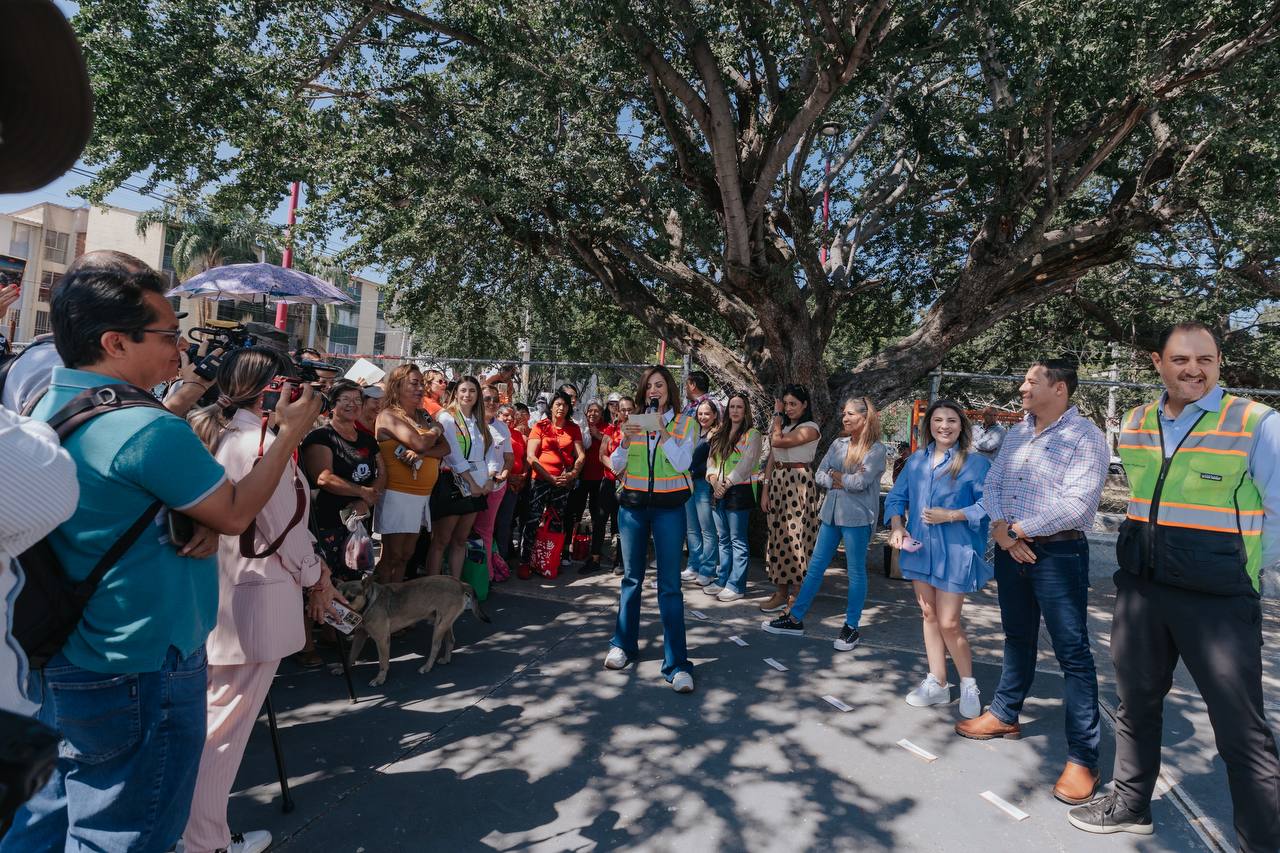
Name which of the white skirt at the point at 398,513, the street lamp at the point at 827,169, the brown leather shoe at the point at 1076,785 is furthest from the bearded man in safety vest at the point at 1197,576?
the street lamp at the point at 827,169

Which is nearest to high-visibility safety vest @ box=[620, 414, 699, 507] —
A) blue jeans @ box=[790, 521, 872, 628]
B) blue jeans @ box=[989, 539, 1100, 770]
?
blue jeans @ box=[790, 521, 872, 628]

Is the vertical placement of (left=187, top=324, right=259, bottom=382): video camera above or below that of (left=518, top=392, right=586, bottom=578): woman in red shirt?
above

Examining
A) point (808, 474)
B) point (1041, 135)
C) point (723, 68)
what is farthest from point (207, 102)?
point (1041, 135)

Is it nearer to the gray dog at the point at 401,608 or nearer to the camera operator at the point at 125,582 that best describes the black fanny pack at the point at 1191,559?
the camera operator at the point at 125,582

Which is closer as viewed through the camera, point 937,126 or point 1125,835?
point 1125,835

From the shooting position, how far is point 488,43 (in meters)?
7.21

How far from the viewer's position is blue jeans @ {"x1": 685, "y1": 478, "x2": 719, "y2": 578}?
6.88 meters

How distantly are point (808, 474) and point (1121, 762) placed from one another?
360 centimetres

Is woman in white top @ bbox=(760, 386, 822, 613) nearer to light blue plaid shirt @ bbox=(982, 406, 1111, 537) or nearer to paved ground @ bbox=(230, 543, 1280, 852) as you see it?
paved ground @ bbox=(230, 543, 1280, 852)

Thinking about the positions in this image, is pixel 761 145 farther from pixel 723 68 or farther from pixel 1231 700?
pixel 1231 700

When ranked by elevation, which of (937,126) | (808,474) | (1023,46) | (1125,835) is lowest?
(1125,835)

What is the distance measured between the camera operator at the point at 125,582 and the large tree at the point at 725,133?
15.8 ft

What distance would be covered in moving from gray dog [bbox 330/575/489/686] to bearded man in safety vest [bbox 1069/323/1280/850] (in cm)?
352

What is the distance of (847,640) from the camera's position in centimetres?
507
